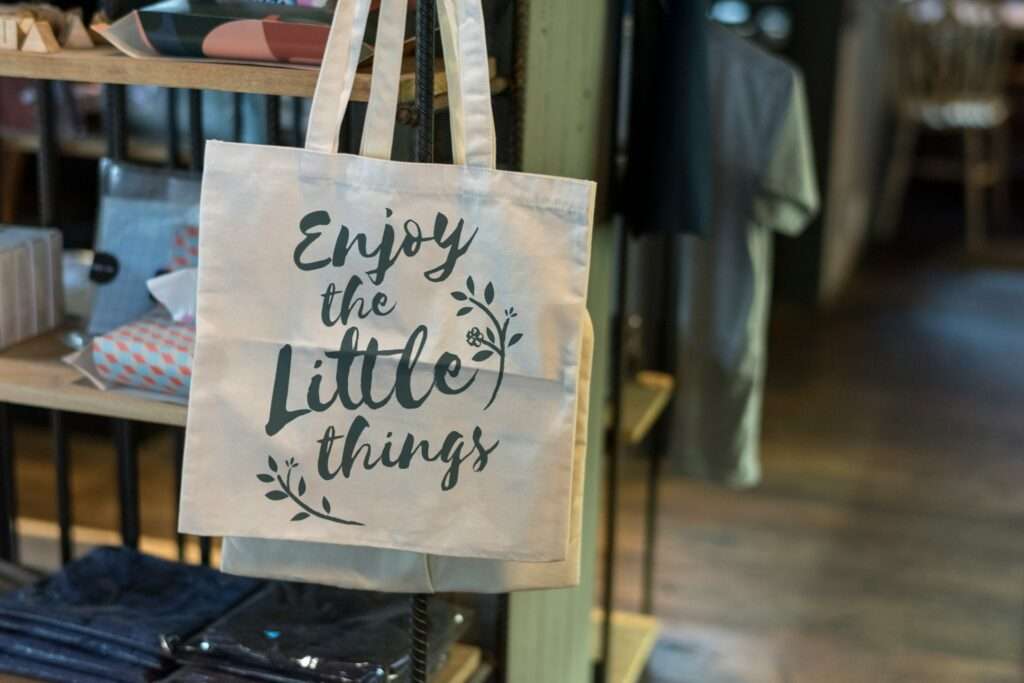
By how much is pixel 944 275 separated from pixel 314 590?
13.9 feet

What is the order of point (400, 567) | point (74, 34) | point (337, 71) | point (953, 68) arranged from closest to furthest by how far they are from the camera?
point (337, 71)
point (400, 567)
point (74, 34)
point (953, 68)

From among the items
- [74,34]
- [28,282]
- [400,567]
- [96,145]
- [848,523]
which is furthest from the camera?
[848,523]

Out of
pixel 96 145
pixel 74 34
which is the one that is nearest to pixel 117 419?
pixel 74 34

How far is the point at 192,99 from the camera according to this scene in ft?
5.50

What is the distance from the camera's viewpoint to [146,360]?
1.28 m

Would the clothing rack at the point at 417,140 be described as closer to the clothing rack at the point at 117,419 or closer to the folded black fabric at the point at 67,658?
the clothing rack at the point at 117,419

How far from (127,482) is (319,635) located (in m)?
0.48

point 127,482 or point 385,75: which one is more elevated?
point 385,75

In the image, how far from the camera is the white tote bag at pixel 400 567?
1.17 m

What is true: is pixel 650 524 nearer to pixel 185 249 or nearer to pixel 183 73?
pixel 185 249

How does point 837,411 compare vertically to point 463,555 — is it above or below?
below

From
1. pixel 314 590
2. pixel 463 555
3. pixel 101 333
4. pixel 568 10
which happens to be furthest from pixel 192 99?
pixel 463 555

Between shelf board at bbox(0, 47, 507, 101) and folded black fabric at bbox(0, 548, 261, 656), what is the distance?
549 millimetres

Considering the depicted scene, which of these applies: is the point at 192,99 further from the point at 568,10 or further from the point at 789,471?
the point at 789,471
